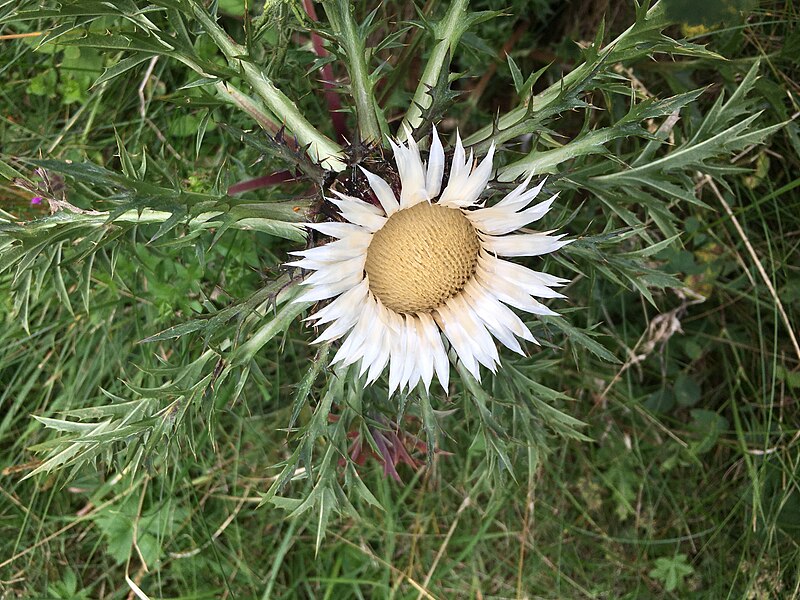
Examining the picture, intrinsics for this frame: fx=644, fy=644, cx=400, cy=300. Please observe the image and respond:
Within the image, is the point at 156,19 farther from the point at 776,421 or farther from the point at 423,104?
the point at 776,421

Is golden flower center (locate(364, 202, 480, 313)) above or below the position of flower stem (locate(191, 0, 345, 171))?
below

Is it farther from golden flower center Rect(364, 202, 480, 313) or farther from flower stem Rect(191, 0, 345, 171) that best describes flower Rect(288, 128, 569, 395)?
flower stem Rect(191, 0, 345, 171)

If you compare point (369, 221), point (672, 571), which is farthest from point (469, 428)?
point (369, 221)

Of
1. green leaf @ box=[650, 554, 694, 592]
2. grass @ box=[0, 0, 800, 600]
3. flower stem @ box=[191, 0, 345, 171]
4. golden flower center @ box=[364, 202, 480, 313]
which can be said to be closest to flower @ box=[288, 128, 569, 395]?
golden flower center @ box=[364, 202, 480, 313]

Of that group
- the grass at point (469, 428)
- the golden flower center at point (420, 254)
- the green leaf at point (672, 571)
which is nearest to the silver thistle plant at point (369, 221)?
the golden flower center at point (420, 254)

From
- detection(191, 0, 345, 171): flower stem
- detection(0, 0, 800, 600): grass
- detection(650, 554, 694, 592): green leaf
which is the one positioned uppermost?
detection(191, 0, 345, 171): flower stem

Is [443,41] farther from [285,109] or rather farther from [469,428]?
[469,428]

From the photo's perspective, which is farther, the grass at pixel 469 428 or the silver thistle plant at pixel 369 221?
the grass at pixel 469 428

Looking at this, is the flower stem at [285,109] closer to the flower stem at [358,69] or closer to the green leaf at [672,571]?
the flower stem at [358,69]

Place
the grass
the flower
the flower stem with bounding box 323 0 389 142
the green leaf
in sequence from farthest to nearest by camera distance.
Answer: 1. the green leaf
2. the grass
3. the flower stem with bounding box 323 0 389 142
4. the flower
